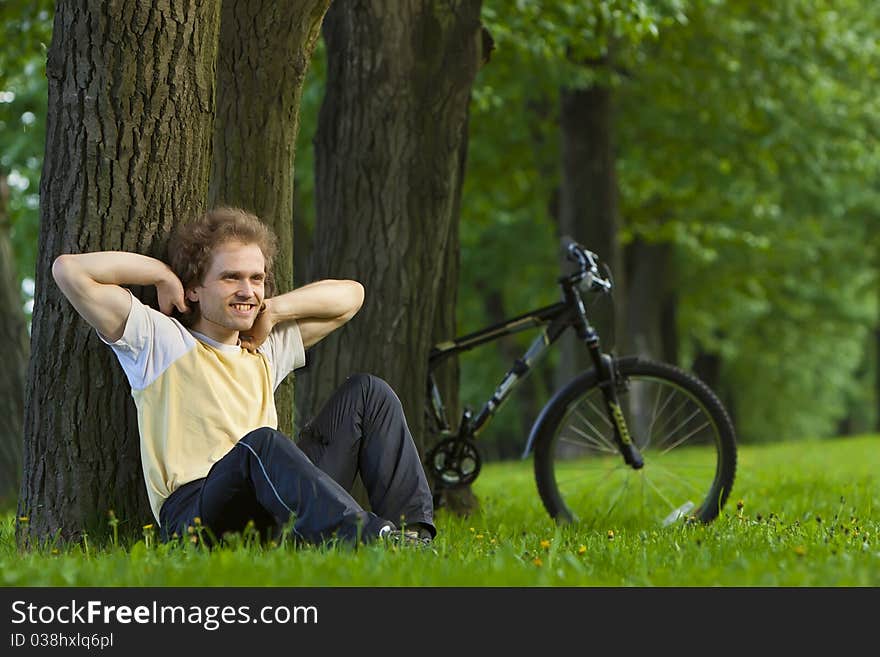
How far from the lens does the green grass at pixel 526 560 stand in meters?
3.41

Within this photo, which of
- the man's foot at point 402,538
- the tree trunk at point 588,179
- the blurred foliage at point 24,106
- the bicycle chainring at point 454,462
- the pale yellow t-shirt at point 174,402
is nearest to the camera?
the man's foot at point 402,538

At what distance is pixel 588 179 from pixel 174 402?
33.9ft

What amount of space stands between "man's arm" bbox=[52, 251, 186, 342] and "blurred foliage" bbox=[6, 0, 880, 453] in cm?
489

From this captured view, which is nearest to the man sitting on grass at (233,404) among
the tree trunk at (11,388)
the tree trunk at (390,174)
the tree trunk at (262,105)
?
the tree trunk at (262,105)

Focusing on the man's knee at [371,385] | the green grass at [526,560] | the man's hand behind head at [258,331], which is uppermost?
the man's hand behind head at [258,331]

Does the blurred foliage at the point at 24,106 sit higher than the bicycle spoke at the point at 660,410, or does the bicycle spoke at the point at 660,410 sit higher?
the blurred foliage at the point at 24,106

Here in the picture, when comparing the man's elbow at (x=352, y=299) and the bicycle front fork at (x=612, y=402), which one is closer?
the man's elbow at (x=352, y=299)

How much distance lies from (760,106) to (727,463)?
33.6 ft

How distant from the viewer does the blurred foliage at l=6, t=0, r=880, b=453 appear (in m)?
11.9

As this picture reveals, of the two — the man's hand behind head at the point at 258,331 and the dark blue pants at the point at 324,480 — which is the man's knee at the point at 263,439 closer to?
the dark blue pants at the point at 324,480

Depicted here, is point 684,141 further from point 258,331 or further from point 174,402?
point 174,402

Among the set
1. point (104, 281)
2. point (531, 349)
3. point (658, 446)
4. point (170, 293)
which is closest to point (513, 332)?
point (531, 349)

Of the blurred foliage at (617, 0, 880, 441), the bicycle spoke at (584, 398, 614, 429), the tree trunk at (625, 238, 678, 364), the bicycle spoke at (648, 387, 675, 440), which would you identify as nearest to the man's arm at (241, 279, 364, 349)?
the bicycle spoke at (584, 398, 614, 429)

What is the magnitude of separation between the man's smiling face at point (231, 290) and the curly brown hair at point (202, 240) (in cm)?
2
